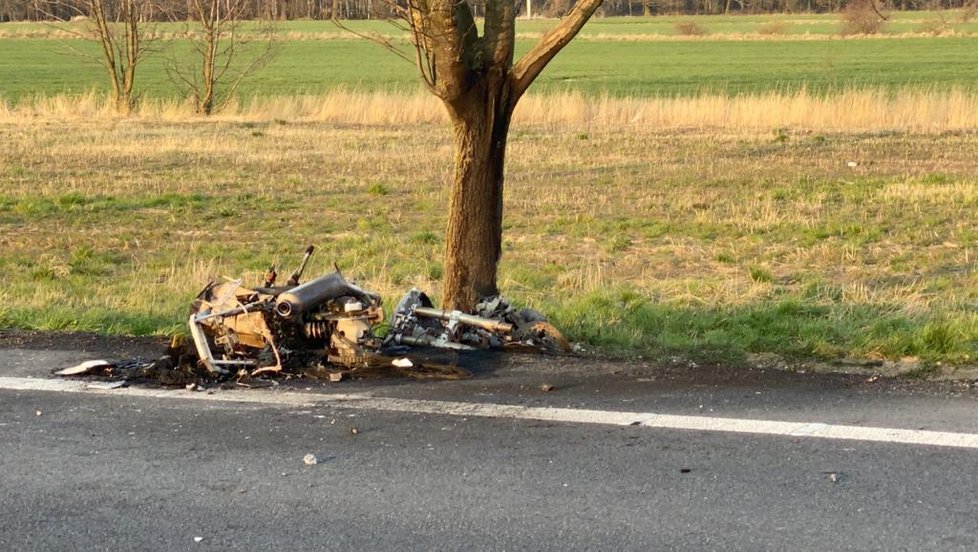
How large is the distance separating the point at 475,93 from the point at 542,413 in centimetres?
281

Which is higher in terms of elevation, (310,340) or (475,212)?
(475,212)

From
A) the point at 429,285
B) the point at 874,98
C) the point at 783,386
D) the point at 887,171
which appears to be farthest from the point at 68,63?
the point at 783,386

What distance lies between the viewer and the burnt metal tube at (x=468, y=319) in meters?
7.02

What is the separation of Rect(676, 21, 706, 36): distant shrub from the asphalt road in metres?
88.4

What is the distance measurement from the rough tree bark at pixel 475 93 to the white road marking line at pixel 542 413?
2125 millimetres

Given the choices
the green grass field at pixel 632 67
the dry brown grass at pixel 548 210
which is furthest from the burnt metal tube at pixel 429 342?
the green grass field at pixel 632 67

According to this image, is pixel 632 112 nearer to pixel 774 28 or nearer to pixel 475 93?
pixel 475 93

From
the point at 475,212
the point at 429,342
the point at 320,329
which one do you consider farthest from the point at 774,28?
the point at 320,329

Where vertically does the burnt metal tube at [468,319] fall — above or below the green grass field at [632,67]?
below

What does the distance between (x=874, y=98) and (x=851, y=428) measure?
25.5 meters

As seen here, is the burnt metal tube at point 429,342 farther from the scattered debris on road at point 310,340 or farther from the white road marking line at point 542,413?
the white road marking line at point 542,413

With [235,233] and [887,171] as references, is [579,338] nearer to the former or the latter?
[235,233]

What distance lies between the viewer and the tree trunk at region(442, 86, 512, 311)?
7949mm

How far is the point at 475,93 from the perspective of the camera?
25.7ft
